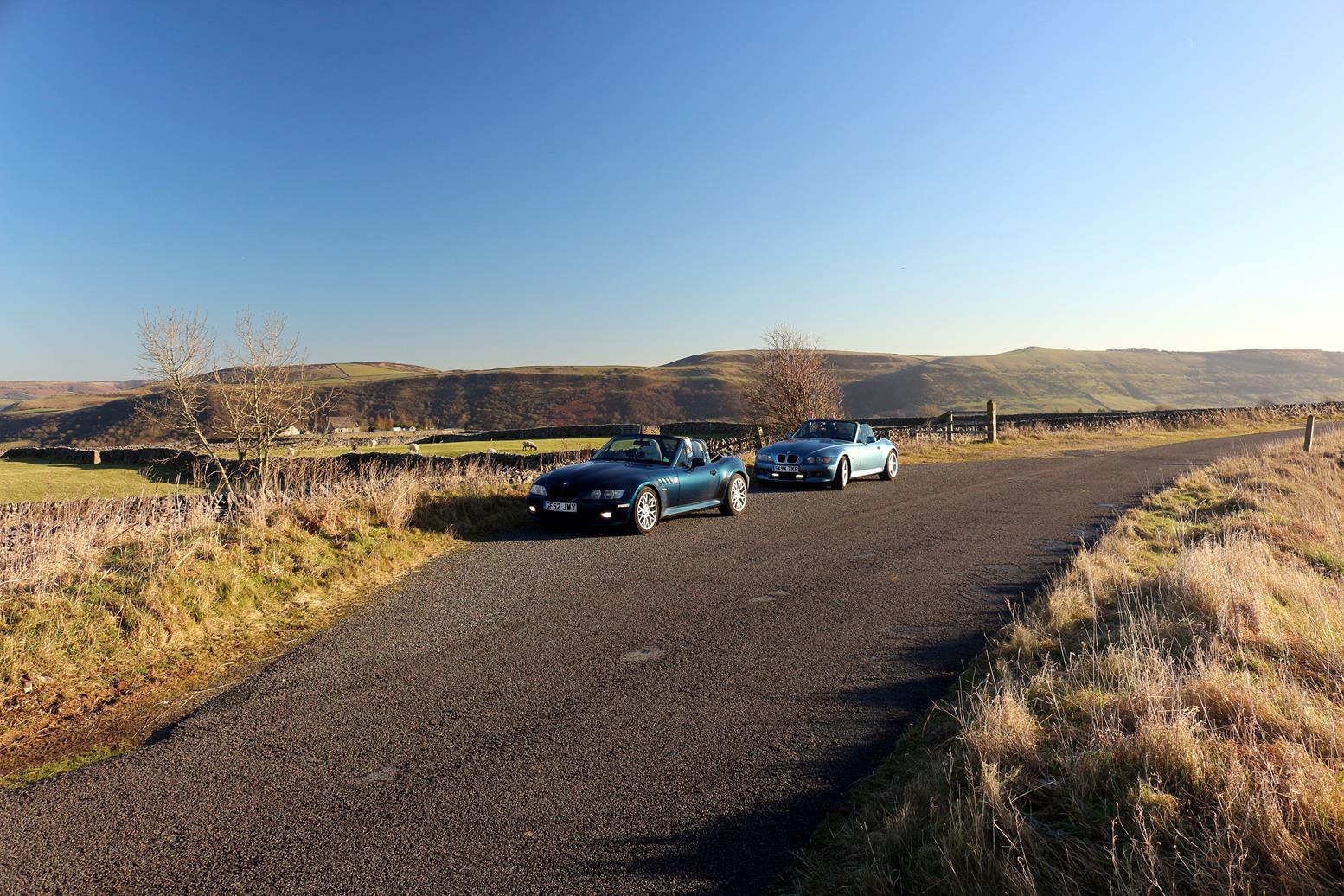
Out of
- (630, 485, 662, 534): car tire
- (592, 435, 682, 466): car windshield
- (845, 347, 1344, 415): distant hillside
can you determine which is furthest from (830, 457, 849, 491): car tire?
(845, 347, 1344, 415): distant hillside

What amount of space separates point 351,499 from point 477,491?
101 inches

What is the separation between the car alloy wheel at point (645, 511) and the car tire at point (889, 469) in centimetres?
885

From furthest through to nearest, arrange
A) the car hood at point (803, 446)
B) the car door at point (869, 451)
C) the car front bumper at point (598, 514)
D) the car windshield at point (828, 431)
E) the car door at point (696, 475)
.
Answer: the car windshield at point (828, 431), the car door at point (869, 451), the car hood at point (803, 446), the car door at point (696, 475), the car front bumper at point (598, 514)

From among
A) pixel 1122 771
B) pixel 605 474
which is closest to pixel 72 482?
pixel 605 474

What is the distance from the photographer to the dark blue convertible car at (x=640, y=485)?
437 inches

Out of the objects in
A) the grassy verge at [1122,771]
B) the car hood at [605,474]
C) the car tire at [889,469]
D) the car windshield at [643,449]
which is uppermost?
the car windshield at [643,449]

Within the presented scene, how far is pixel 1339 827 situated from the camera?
2.88m

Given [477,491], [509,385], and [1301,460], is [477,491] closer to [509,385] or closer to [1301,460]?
[1301,460]

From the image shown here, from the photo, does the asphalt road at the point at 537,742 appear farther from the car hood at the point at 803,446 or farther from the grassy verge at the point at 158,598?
the car hood at the point at 803,446

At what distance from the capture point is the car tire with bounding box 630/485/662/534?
11.2 metres

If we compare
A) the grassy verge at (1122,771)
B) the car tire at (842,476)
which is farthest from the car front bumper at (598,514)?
the car tire at (842,476)

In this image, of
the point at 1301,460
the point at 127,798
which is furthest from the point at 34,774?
the point at 1301,460

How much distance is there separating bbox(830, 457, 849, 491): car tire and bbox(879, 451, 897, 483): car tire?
6.68ft

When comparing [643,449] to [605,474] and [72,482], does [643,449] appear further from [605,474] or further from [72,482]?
[72,482]
